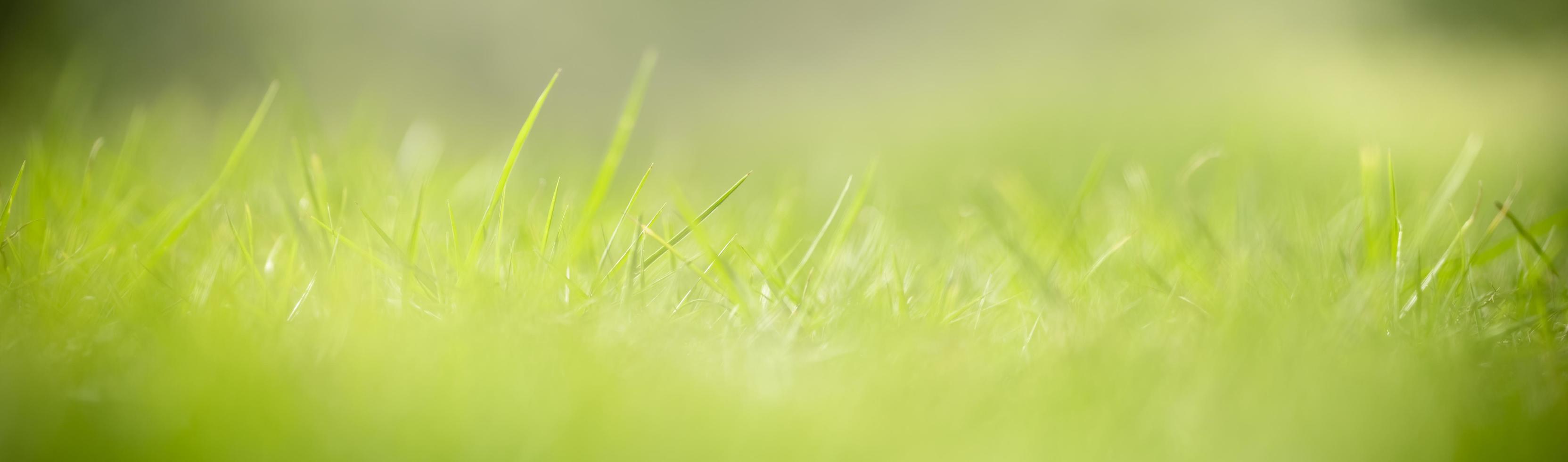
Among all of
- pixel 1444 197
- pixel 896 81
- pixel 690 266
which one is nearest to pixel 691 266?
pixel 690 266

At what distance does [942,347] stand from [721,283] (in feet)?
0.46

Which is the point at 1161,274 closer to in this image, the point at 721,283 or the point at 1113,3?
the point at 721,283

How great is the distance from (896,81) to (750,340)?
1540mm

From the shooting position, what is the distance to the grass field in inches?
11.0

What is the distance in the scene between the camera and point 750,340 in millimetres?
397

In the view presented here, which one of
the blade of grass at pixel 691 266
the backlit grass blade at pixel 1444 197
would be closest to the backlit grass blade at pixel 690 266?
the blade of grass at pixel 691 266

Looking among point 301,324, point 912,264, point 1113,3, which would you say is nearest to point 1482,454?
point 912,264

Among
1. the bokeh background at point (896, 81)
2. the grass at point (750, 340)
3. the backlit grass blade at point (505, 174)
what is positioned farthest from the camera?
the bokeh background at point (896, 81)

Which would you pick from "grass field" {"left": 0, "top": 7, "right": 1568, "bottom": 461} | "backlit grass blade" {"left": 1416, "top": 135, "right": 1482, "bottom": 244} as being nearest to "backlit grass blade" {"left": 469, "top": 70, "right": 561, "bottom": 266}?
"grass field" {"left": 0, "top": 7, "right": 1568, "bottom": 461}

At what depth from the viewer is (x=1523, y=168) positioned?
963mm

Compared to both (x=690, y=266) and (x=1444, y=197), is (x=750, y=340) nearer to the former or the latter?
(x=690, y=266)

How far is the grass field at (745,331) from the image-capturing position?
279mm

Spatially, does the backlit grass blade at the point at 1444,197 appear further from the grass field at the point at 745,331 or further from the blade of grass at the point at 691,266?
the blade of grass at the point at 691,266

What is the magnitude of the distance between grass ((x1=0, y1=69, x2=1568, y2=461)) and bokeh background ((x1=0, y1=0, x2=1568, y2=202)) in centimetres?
46
